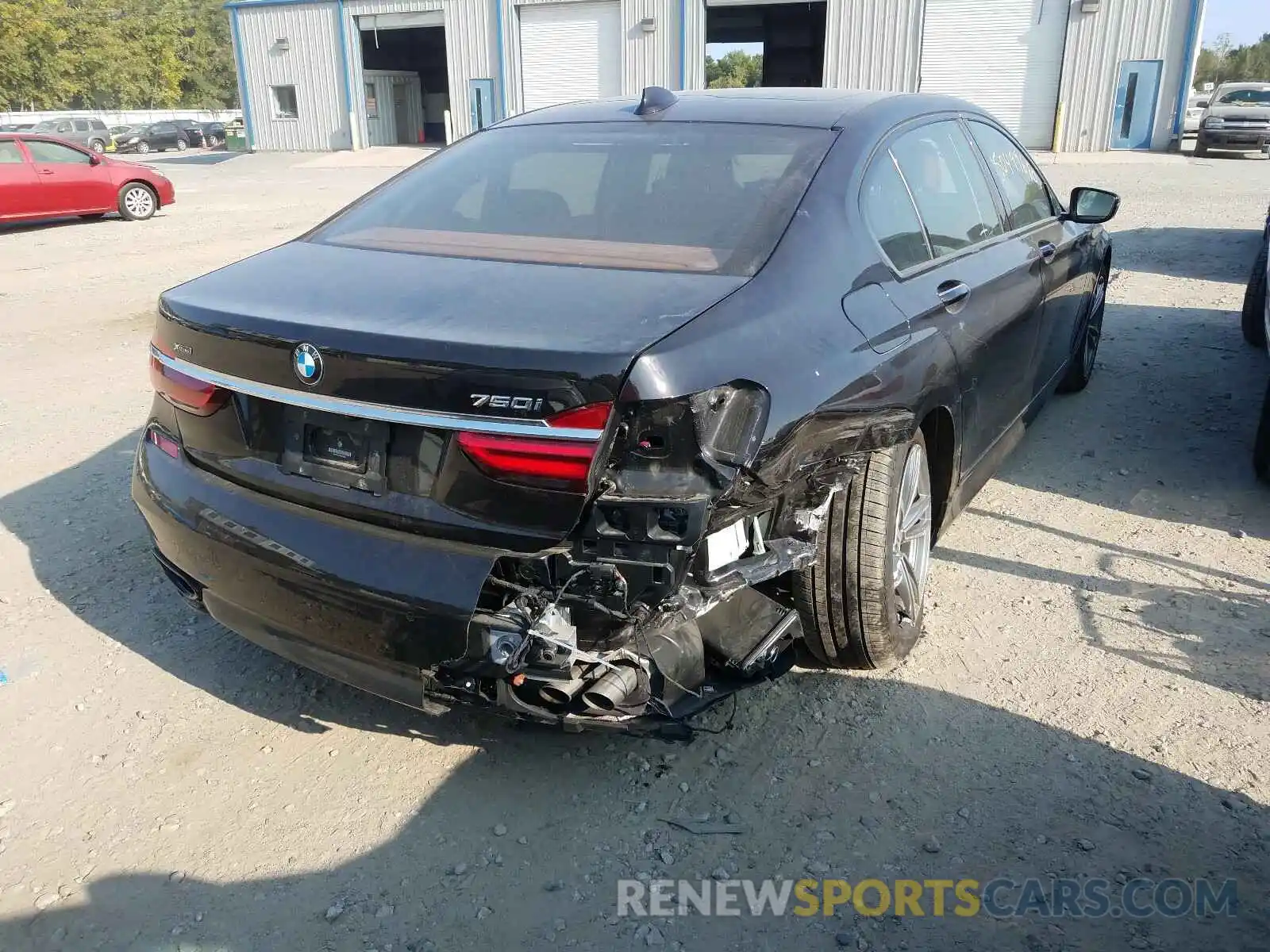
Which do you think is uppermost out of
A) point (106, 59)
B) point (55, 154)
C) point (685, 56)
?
point (106, 59)

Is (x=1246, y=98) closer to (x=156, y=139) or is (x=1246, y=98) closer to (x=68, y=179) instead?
(x=68, y=179)

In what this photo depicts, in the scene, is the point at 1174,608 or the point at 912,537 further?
the point at 1174,608

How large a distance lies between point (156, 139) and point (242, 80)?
10919 millimetres

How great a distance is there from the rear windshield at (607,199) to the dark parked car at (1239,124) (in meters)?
25.0

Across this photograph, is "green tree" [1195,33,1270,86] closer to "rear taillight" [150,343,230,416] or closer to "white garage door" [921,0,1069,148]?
"white garage door" [921,0,1069,148]

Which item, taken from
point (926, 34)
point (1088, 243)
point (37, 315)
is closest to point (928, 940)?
point (1088, 243)

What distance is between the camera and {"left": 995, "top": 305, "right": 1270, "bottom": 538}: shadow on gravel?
4.59 meters

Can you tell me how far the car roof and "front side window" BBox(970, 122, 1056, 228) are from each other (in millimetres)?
387

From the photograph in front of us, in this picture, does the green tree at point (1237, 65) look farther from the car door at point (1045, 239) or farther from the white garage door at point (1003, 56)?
the car door at point (1045, 239)

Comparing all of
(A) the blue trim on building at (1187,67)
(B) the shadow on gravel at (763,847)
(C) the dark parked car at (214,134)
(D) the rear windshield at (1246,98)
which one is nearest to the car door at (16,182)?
(B) the shadow on gravel at (763,847)

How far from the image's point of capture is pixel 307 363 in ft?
7.63

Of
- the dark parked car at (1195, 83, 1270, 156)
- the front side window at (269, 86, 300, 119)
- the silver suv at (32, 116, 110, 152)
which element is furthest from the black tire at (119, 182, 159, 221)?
the silver suv at (32, 116, 110, 152)

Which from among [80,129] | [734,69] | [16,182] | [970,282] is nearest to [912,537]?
[970,282]

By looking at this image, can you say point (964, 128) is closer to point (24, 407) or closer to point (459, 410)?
point (459, 410)
